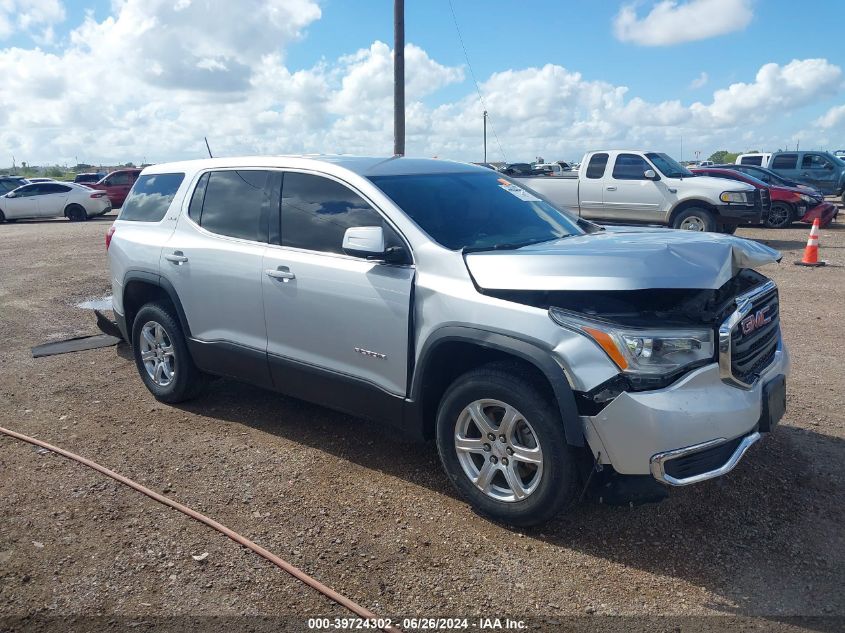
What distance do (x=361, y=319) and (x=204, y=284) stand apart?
58.7 inches

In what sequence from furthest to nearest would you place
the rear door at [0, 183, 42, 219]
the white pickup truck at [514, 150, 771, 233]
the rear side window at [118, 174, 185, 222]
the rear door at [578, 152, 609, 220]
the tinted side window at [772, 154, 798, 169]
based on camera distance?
the rear door at [0, 183, 42, 219], the tinted side window at [772, 154, 798, 169], the rear door at [578, 152, 609, 220], the white pickup truck at [514, 150, 771, 233], the rear side window at [118, 174, 185, 222]

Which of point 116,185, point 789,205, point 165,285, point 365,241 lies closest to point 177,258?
point 165,285

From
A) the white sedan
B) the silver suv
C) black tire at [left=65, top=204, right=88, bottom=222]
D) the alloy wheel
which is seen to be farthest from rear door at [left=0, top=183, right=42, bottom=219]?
the alloy wheel

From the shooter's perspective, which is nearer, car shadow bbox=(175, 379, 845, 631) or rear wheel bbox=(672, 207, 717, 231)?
car shadow bbox=(175, 379, 845, 631)

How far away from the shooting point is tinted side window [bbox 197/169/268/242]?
4805 millimetres

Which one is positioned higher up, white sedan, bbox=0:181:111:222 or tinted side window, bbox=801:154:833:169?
tinted side window, bbox=801:154:833:169

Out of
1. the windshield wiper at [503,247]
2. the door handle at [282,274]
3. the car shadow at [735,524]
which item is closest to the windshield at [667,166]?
the car shadow at [735,524]

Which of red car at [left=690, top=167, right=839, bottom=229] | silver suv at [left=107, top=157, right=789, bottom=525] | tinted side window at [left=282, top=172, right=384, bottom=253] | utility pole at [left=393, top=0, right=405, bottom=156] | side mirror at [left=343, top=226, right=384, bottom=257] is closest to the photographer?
silver suv at [left=107, top=157, right=789, bottom=525]

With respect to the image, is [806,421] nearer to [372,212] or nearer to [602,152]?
[372,212]

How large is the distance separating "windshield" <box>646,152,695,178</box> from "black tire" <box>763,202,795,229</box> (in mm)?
3773

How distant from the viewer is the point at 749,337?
355cm

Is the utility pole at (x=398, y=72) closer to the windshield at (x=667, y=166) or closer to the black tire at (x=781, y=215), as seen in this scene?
the windshield at (x=667, y=166)

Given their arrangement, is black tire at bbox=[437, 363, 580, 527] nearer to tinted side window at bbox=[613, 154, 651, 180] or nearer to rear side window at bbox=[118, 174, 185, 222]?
rear side window at bbox=[118, 174, 185, 222]

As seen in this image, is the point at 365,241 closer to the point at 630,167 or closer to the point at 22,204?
the point at 630,167
